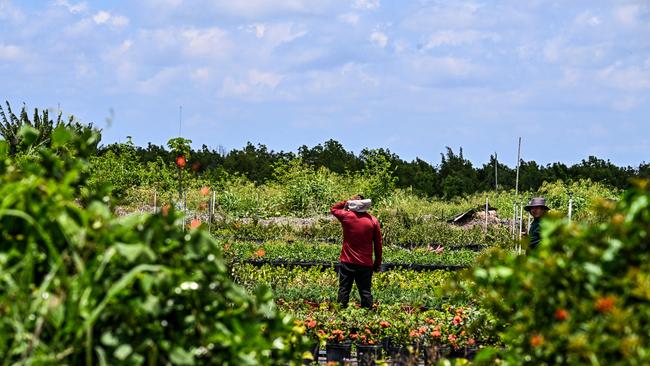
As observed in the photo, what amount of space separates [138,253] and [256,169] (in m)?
34.2

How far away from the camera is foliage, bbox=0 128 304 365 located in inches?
90.4

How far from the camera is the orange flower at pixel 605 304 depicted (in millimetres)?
2357

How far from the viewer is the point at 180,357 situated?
93.6 inches

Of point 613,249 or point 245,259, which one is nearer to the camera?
point 613,249

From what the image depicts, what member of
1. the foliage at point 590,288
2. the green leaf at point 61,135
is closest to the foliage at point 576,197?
the foliage at point 590,288

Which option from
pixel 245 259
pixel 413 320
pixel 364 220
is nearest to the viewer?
pixel 413 320

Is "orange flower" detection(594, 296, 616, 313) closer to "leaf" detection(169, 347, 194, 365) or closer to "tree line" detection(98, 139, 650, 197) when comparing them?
"leaf" detection(169, 347, 194, 365)

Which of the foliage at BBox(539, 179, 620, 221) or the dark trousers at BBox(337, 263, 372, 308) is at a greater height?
the foliage at BBox(539, 179, 620, 221)

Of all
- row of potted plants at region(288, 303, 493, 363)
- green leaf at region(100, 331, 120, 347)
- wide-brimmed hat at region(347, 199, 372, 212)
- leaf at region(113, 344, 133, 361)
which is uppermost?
wide-brimmed hat at region(347, 199, 372, 212)

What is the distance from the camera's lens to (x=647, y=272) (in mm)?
2420

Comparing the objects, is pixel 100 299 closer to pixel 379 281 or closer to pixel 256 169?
pixel 379 281

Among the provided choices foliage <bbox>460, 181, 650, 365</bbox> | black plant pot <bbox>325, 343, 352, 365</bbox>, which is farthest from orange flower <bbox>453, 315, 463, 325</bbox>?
foliage <bbox>460, 181, 650, 365</bbox>

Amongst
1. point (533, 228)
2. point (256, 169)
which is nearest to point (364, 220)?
point (533, 228)

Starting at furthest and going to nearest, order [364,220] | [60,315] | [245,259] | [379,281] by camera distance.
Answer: [245,259] → [379,281] → [364,220] → [60,315]
